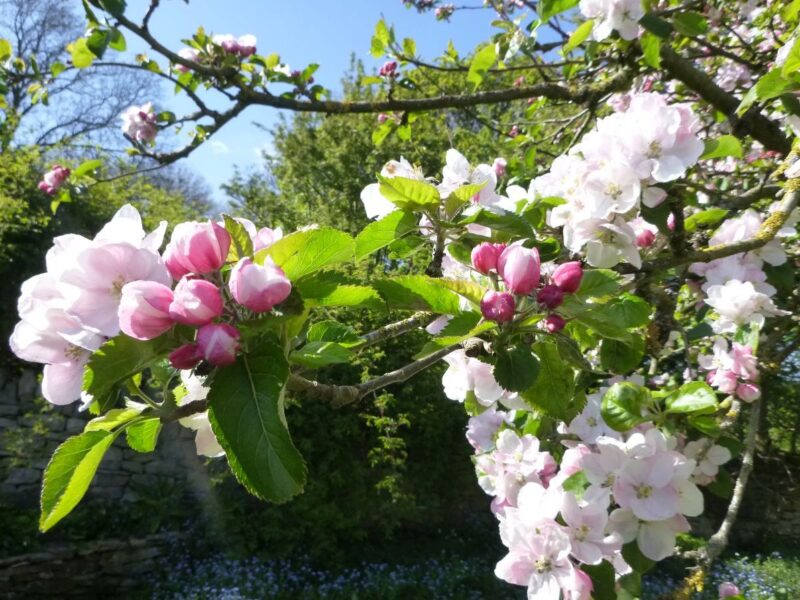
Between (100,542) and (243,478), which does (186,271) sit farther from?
(100,542)

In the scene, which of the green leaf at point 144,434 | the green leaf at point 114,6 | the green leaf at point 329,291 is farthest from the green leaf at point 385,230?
the green leaf at point 114,6

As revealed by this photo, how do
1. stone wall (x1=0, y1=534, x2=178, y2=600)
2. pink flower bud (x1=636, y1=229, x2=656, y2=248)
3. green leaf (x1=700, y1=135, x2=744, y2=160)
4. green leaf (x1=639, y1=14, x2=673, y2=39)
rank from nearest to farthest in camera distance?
green leaf (x1=700, y1=135, x2=744, y2=160)
pink flower bud (x1=636, y1=229, x2=656, y2=248)
green leaf (x1=639, y1=14, x2=673, y2=39)
stone wall (x1=0, y1=534, x2=178, y2=600)

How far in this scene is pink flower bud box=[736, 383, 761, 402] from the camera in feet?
5.19

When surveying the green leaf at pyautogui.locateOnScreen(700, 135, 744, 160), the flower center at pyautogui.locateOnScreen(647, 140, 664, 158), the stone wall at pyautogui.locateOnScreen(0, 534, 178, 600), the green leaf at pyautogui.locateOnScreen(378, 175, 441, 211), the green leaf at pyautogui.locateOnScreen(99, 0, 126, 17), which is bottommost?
the stone wall at pyautogui.locateOnScreen(0, 534, 178, 600)

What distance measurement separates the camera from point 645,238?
125cm

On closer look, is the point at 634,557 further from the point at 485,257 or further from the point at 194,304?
the point at 194,304

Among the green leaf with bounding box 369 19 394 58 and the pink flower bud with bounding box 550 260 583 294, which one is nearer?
the pink flower bud with bounding box 550 260 583 294

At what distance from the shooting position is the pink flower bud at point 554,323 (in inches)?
31.8

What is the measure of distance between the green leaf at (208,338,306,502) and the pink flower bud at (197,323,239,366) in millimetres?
27

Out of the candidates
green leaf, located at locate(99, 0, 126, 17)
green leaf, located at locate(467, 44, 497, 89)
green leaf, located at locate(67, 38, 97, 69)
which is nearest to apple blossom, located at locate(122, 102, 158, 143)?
green leaf, located at locate(67, 38, 97, 69)

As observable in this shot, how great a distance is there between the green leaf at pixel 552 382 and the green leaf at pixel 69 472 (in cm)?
61

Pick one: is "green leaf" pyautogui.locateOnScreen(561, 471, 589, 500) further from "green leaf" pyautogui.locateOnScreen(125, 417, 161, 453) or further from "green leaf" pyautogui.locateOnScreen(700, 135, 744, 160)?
"green leaf" pyautogui.locateOnScreen(125, 417, 161, 453)

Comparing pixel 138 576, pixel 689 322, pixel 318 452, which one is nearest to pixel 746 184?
pixel 689 322

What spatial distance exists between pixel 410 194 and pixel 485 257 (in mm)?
139
